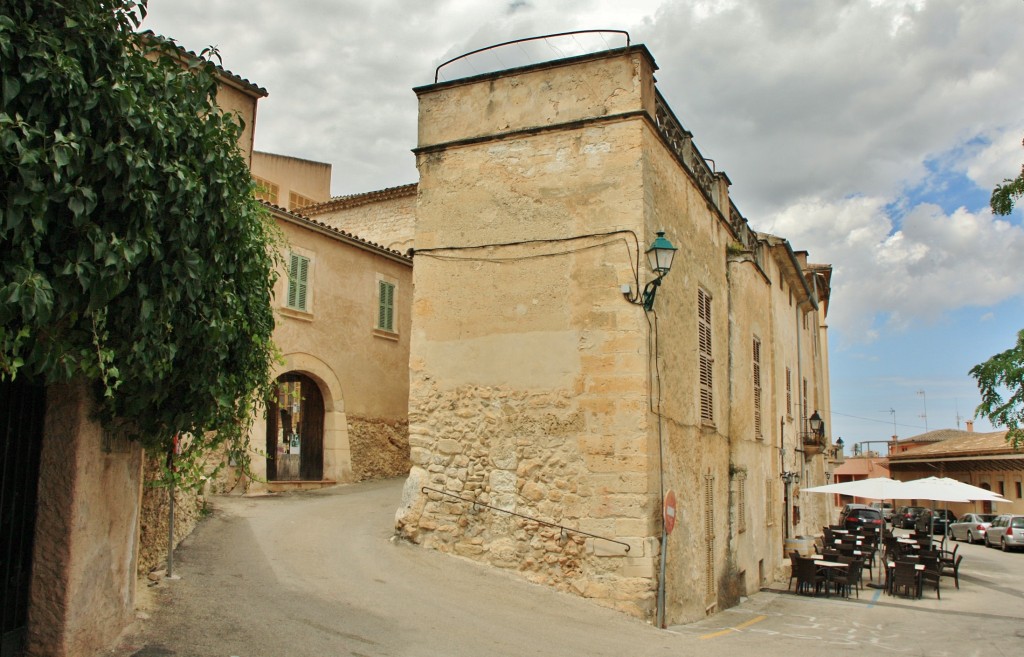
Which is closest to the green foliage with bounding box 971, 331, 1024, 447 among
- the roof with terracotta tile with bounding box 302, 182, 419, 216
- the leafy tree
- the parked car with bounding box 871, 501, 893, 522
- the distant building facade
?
the leafy tree

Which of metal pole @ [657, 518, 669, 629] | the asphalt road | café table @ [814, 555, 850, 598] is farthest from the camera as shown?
café table @ [814, 555, 850, 598]

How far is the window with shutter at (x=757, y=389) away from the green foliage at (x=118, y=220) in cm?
1310

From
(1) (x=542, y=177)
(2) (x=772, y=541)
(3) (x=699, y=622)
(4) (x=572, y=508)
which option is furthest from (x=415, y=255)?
(2) (x=772, y=541)

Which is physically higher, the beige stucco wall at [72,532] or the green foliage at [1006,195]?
the green foliage at [1006,195]

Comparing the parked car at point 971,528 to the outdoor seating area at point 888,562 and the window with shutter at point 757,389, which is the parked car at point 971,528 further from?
the window with shutter at point 757,389

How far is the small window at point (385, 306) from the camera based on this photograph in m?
19.6

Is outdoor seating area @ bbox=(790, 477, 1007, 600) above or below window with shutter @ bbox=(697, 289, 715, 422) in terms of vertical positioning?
below

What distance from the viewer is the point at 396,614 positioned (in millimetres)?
8203

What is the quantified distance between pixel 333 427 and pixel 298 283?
Answer: 332 centimetres

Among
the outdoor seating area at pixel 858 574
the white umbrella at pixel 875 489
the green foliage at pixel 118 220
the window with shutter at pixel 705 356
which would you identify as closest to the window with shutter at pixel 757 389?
the outdoor seating area at pixel 858 574

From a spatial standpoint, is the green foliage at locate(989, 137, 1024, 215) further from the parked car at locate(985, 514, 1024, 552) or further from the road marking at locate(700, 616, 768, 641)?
the parked car at locate(985, 514, 1024, 552)

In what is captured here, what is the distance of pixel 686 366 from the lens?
12.1 metres

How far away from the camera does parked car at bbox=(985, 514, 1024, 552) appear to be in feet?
96.1

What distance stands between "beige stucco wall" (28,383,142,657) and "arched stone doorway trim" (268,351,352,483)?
38.9 ft
